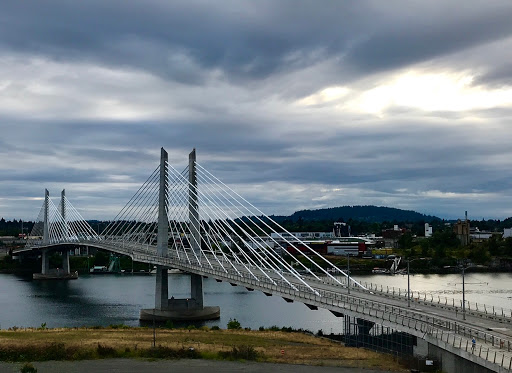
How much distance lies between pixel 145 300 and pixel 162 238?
13.5 metres

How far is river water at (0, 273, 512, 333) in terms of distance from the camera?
6100cm

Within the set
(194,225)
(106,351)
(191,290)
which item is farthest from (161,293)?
(106,351)

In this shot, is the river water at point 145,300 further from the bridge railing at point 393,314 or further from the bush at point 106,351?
the bush at point 106,351

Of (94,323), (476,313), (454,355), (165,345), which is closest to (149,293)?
(94,323)

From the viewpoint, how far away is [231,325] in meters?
52.1

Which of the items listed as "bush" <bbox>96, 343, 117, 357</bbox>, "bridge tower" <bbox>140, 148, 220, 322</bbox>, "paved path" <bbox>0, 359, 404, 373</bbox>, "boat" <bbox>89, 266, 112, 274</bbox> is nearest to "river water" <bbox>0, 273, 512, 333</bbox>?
"bridge tower" <bbox>140, 148, 220, 322</bbox>

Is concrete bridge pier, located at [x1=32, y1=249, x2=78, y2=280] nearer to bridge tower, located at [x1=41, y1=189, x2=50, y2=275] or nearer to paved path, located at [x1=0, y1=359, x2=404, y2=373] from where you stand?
bridge tower, located at [x1=41, y1=189, x2=50, y2=275]

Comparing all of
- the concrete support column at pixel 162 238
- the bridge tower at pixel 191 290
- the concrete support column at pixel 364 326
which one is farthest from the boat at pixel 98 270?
the concrete support column at pixel 364 326

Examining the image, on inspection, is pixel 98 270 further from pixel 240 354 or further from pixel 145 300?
pixel 240 354

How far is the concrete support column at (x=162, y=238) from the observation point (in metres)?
64.1

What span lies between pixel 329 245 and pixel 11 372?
393 feet

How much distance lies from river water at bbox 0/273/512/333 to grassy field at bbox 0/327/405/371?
10.9 meters

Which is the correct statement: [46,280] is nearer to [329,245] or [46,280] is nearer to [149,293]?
[149,293]

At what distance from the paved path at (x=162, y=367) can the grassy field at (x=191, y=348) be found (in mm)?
1048
